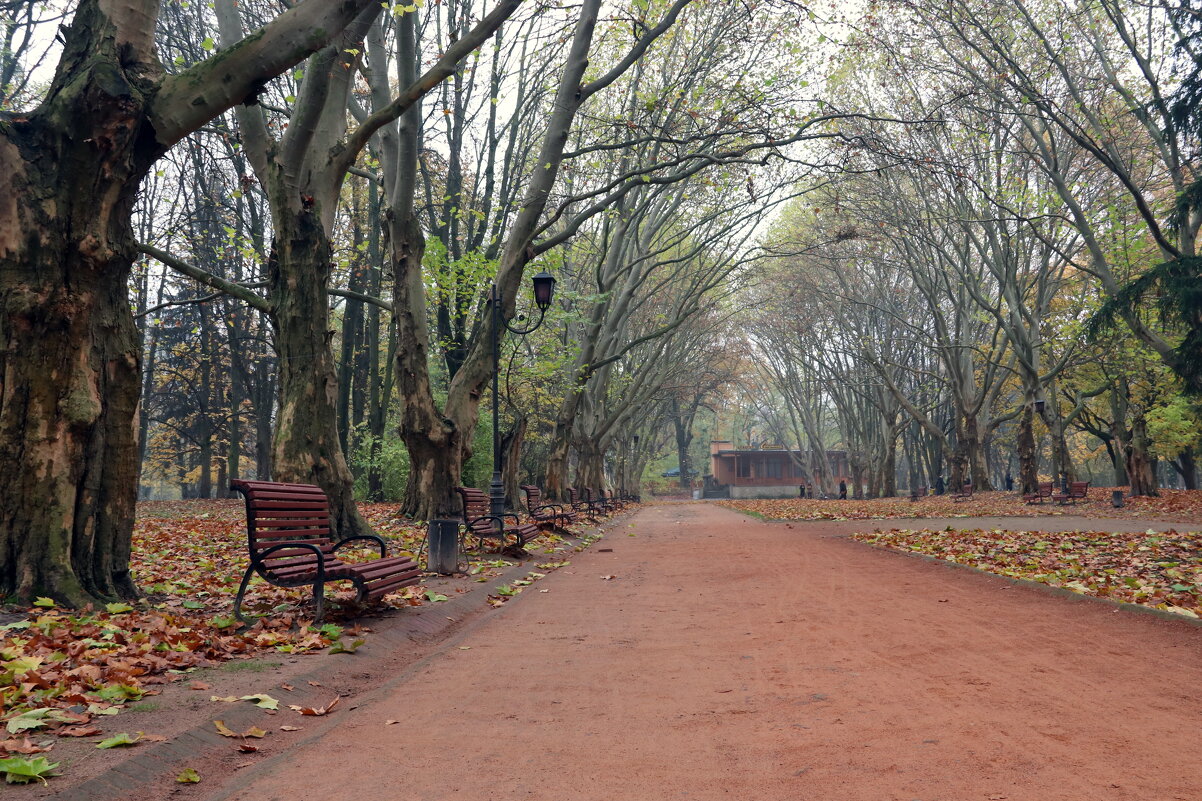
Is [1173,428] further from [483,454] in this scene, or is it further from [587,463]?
[483,454]

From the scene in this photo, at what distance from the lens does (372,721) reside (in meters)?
4.02

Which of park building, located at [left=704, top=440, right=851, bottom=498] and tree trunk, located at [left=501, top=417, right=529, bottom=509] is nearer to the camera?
tree trunk, located at [left=501, top=417, right=529, bottom=509]

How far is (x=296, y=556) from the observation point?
639 centimetres

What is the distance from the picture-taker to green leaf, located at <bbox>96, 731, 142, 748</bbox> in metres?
3.21

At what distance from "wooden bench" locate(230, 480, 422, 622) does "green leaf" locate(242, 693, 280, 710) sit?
5.28ft

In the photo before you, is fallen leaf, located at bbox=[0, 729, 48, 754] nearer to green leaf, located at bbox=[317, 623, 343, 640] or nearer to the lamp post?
green leaf, located at bbox=[317, 623, 343, 640]

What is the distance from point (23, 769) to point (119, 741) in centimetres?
47

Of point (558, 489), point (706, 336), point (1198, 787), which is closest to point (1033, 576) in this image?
point (1198, 787)

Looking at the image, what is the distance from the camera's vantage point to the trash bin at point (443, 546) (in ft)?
30.4

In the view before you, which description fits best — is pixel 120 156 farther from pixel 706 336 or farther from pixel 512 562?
pixel 706 336

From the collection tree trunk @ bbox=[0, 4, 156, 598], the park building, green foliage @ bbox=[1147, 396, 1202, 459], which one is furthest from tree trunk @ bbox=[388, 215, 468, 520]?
the park building

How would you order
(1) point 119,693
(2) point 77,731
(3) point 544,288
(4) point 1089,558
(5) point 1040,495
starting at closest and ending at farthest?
(2) point 77,731, (1) point 119,693, (4) point 1089,558, (3) point 544,288, (5) point 1040,495

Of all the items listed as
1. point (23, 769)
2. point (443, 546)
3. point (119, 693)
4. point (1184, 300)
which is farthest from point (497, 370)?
point (23, 769)

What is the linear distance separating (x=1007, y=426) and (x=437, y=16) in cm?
4235
